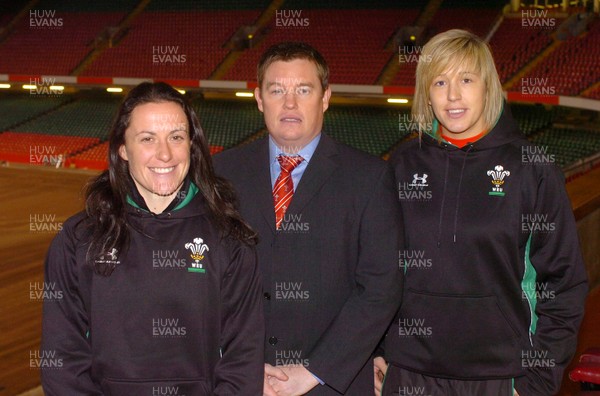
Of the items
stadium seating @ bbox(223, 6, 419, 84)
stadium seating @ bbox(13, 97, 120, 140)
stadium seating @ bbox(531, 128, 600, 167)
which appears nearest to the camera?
stadium seating @ bbox(531, 128, 600, 167)

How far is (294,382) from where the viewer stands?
8.25ft

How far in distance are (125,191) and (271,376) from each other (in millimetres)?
783

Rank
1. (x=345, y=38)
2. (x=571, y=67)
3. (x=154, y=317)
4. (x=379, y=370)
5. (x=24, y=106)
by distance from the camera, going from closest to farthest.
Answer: (x=154, y=317)
(x=379, y=370)
(x=571, y=67)
(x=345, y=38)
(x=24, y=106)

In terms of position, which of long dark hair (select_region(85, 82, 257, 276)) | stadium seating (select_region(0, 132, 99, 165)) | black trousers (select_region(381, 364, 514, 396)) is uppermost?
stadium seating (select_region(0, 132, 99, 165))

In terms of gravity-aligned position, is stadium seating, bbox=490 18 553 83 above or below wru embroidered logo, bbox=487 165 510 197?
above

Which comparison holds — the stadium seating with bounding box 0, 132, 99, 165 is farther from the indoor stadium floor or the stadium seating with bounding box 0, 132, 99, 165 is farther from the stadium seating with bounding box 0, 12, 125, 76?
the stadium seating with bounding box 0, 12, 125, 76

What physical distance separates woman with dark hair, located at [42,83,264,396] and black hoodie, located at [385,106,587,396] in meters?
0.62

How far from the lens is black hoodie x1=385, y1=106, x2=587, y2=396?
8.22 ft

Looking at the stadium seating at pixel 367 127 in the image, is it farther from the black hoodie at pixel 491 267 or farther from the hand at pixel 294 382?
the hand at pixel 294 382

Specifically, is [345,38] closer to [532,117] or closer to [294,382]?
[532,117]

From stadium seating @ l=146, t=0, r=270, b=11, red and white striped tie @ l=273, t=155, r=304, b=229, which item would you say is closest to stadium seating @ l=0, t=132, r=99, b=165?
stadium seating @ l=146, t=0, r=270, b=11

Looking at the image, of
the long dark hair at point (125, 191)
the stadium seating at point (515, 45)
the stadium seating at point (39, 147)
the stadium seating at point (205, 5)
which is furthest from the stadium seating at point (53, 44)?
the long dark hair at point (125, 191)

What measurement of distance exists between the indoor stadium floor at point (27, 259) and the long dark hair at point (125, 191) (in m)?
0.21

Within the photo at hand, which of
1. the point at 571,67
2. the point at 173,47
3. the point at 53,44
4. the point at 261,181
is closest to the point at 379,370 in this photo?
the point at 261,181
